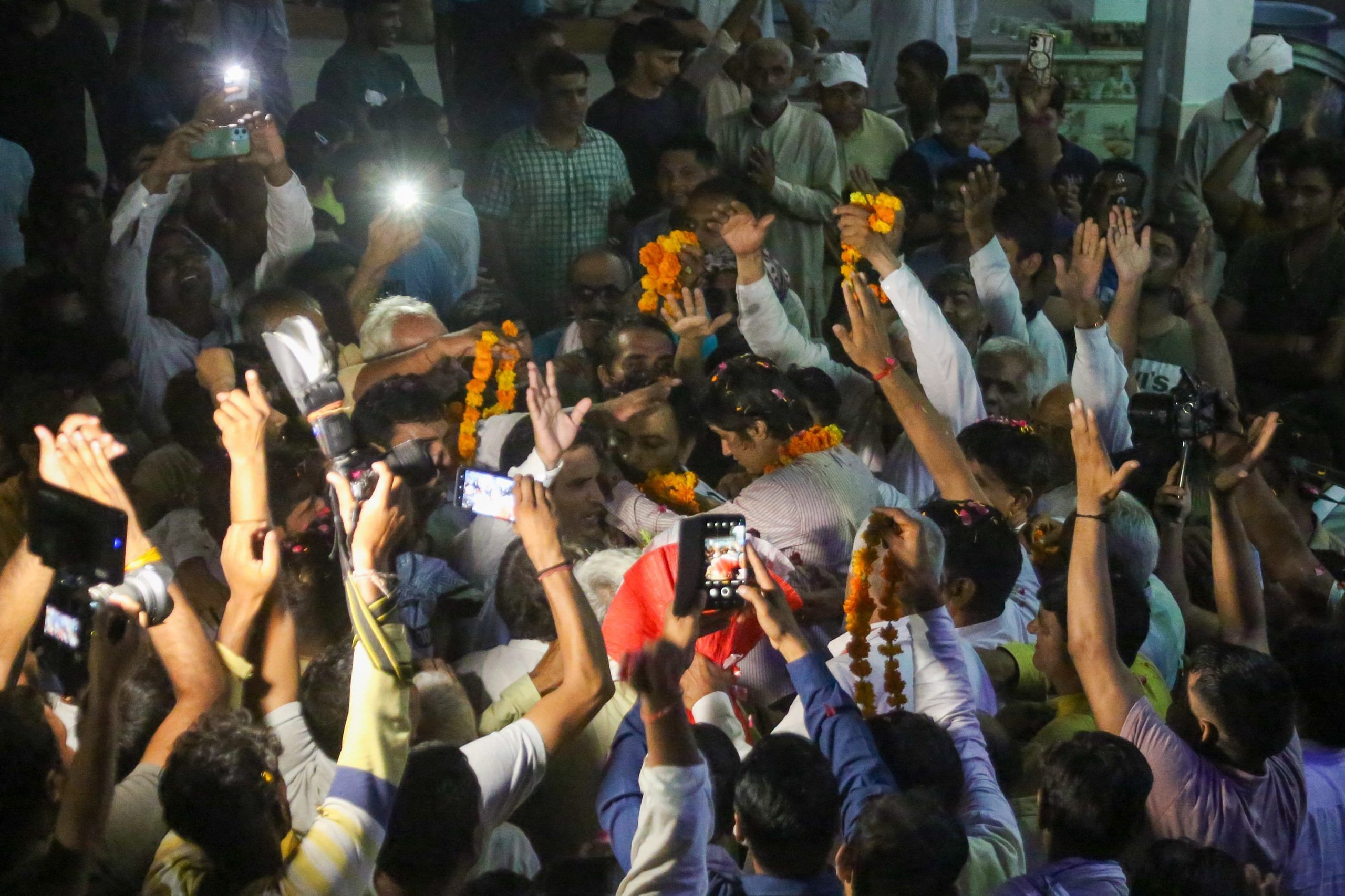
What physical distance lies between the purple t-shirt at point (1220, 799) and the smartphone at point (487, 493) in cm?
132

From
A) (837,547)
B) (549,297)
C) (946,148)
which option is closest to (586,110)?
(549,297)

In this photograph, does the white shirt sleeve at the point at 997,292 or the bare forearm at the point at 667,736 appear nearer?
the bare forearm at the point at 667,736

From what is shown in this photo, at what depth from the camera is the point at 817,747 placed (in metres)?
2.45

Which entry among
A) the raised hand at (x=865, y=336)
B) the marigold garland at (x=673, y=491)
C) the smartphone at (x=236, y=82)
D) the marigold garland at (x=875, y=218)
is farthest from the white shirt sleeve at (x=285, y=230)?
the raised hand at (x=865, y=336)

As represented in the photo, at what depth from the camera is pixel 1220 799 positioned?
2.72 metres

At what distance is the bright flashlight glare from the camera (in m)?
5.34

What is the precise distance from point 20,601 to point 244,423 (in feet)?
1.59

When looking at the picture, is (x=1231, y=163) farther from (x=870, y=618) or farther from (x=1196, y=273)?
(x=870, y=618)

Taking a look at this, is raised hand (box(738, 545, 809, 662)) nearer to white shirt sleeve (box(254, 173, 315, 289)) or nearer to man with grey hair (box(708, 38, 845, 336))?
white shirt sleeve (box(254, 173, 315, 289))

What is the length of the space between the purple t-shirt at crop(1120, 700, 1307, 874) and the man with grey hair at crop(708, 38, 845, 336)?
358cm

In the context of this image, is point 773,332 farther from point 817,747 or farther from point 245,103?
point 817,747

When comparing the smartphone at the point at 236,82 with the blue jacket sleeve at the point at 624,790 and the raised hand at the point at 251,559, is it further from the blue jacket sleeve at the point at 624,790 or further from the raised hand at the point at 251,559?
the blue jacket sleeve at the point at 624,790

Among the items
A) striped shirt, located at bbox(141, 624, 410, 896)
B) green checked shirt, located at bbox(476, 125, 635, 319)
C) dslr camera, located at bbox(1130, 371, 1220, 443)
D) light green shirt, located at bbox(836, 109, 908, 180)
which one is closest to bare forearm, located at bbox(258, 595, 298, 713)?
striped shirt, located at bbox(141, 624, 410, 896)

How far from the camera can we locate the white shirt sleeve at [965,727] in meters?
2.56
